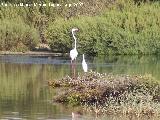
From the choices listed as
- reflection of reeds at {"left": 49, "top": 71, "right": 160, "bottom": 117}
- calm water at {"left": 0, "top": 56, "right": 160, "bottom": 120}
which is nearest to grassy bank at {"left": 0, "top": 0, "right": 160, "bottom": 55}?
calm water at {"left": 0, "top": 56, "right": 160, "bottom": 120}

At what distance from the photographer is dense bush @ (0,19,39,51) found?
1519 inches

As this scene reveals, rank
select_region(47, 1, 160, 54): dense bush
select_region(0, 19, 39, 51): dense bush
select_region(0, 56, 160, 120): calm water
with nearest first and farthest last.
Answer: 1. select_region(0, 56, 160, 120): calm water
2. select_region(47, 1, 160, 54): dense bush
3. select_region(0, 19, 39, 51): dense bush

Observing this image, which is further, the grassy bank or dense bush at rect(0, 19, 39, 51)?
dense bush at rect(0, 19, 39, 51)

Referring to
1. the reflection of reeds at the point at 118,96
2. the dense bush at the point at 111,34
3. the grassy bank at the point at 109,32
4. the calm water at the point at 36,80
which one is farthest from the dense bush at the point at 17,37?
the reflection of reeds at the point at 118,96

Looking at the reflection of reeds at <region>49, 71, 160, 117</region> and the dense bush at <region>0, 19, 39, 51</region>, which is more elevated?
the reflection of reeds at <region>49, 71, 160, 117</region>

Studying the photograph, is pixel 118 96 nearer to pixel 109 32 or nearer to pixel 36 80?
pixel 36 80

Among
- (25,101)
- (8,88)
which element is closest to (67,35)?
(8,88)

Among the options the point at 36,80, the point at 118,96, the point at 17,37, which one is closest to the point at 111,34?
the point at 17,37

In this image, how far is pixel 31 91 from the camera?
19641 mm

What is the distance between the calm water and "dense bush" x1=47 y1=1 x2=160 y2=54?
2.23m

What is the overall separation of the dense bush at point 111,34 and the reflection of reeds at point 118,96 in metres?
19.3

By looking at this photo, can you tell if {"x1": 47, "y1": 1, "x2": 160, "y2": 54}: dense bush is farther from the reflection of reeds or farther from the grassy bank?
the reflection of reeds

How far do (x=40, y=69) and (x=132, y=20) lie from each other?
13.1 meters

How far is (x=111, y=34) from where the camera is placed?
37719 millimetres
